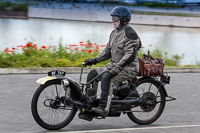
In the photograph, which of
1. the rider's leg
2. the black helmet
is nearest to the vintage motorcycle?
the rider's leg

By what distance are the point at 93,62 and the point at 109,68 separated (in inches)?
13.9

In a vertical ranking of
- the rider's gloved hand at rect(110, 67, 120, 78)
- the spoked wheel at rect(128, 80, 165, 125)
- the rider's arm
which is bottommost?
the spoked wheel at rect(128, 80, 165, 125)

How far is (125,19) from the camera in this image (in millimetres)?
6207

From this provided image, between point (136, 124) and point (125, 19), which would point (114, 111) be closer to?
point (136, 124)

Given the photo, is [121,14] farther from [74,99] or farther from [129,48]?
[74,99]

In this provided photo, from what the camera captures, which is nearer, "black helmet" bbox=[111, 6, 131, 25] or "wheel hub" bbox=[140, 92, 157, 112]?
"black helmet" bbox=[111, 6, 131, 25]

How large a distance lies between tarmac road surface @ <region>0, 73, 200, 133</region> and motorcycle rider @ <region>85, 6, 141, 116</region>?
1.92ft

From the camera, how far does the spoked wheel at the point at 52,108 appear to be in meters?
5.99

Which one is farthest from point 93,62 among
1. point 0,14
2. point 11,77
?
point 0,14

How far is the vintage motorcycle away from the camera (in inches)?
238

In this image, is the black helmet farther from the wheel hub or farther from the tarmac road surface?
the tarmac road surface

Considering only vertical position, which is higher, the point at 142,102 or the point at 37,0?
the point at 37,0

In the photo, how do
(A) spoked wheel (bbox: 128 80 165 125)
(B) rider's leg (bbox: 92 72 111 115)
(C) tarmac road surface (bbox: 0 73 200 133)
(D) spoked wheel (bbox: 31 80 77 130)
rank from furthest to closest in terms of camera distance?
(A) spoked wheel (bbox: 128 80 165 125)
(C) tarmac road surface (bbox: 0 73 200 133)
(B) rider's leg (bbox: 92 72 111 115)
(D) spoked wheel (bbox: 31 80 77 130)

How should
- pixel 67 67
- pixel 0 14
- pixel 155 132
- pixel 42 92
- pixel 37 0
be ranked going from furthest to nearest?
1. pixel 37 0
2. pixel 0 14
3. pixel 67 67
4. pixel 155 132
5. pixel 42 92
